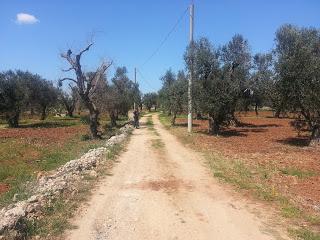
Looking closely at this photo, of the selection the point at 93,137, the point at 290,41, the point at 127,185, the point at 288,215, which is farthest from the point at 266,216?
the point at 93,137

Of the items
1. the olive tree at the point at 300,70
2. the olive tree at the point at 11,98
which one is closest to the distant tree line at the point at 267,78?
the olive tree at the point at 300,70

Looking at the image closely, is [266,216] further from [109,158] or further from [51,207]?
[109,158]

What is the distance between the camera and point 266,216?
1069 cm

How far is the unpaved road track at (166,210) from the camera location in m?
9.21

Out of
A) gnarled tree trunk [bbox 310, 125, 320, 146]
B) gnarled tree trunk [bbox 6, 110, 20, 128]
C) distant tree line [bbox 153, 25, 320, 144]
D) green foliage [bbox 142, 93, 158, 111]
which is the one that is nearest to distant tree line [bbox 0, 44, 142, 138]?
gnarled tree trunk [bbox 6, 110, 20, 128]

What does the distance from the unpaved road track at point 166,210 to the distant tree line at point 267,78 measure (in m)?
13.0

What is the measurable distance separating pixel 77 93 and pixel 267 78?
45842 mm

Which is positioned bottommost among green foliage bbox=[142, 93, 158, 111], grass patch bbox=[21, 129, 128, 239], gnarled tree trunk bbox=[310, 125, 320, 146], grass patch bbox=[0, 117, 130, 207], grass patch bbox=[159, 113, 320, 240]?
grass patch bbox=[0, 117, 130, 207]

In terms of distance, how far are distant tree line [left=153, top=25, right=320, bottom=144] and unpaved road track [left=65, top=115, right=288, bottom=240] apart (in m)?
13.0

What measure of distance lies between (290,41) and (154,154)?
12.5 metres

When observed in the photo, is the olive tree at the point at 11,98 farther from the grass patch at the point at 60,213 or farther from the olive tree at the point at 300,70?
the grass patch at the point at 60,213

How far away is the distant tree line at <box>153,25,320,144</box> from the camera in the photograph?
27.1 meters

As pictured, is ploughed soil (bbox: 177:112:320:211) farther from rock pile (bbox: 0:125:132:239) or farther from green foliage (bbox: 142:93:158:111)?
green foliage (bbox: 142:93:158:111)

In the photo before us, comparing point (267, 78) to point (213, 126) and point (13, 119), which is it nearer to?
point (213, 126)
